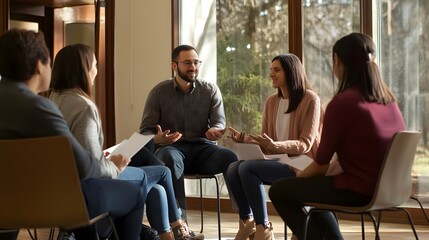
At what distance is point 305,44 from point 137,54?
1.85 metres

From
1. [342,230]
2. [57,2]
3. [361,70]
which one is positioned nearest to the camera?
[361,70]

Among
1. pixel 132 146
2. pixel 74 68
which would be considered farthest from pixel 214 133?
pixel 74 68

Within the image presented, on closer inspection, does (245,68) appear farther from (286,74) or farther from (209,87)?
(286,74)

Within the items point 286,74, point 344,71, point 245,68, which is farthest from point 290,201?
point 245,68

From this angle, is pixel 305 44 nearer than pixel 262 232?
No

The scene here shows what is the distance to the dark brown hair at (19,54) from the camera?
2.62 m

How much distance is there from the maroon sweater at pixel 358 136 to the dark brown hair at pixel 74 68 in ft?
3.73

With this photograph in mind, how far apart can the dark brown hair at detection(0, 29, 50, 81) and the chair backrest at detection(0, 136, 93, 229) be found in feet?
1.06

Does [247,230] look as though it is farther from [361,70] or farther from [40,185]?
[40,185]

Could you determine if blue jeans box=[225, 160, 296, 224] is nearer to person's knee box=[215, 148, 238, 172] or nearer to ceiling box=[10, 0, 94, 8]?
person's knee box=[215, 148, 238, 172]

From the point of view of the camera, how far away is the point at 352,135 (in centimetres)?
288

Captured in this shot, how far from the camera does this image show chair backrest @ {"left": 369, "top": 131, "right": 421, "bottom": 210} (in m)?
2.76

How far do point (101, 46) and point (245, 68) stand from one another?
63.6 inches

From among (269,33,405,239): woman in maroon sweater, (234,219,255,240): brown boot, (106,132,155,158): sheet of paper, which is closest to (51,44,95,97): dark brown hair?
(106,132,155,158): sheet of paper
